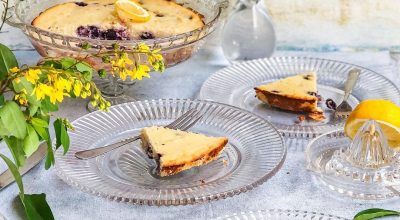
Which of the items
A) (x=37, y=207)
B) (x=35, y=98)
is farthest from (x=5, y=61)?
(x=37, y=207)

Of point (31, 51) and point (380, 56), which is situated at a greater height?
point (380, 56)

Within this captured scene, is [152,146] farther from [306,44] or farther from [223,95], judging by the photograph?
[306,44]

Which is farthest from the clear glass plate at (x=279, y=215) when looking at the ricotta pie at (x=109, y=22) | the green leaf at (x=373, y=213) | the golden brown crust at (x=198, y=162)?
the ricotta pie at (x=109, y=22)

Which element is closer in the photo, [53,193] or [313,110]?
[53,193]

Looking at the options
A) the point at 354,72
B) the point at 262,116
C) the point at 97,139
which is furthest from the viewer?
the point at 354,72

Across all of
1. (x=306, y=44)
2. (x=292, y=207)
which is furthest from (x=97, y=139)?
(x=306, y=44)

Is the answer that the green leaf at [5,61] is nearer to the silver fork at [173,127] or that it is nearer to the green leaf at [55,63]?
the green leaf at [55,63]
